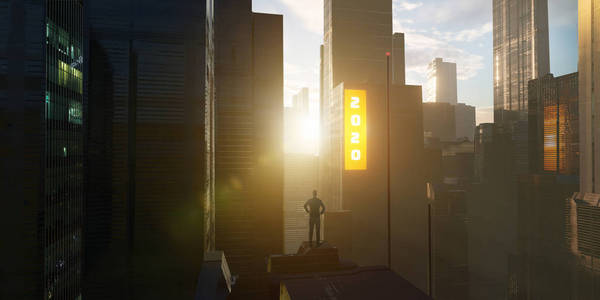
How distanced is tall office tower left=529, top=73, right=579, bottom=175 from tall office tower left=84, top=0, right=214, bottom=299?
138m

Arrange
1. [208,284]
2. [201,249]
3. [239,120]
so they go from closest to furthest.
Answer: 1. [208,284]
2. [201,249]
3. [239,120]

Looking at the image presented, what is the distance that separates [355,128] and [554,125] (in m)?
130

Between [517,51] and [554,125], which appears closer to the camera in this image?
[554,125]

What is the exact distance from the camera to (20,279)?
58.5ft

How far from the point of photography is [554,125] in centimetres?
11844

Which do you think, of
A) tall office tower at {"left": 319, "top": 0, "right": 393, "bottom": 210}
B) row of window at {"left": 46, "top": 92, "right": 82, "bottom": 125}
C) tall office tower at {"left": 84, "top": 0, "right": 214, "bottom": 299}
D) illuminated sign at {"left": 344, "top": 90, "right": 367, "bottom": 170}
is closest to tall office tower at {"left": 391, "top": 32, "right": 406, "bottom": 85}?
tall office tower at {"left": 319, "top": 0, "right": 393, "bottom": 210}

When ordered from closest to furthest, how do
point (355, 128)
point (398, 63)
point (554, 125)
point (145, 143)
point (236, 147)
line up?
1. point (145, 143)
2. point (236, 147)
3. point (355, 128)
4. point (398, 63)
5. point (554, 125)

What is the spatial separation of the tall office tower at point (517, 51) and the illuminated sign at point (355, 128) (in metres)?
155

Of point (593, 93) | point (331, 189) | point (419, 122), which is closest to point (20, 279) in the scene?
point (331, 189)

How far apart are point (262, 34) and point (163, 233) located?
16.2 meters

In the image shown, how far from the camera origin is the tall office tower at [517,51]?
509 feet

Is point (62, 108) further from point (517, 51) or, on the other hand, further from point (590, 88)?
point (517, 51)

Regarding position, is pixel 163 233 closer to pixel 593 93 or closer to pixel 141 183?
pixel 141 183

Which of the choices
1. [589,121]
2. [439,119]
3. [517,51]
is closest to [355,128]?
[589,121]
